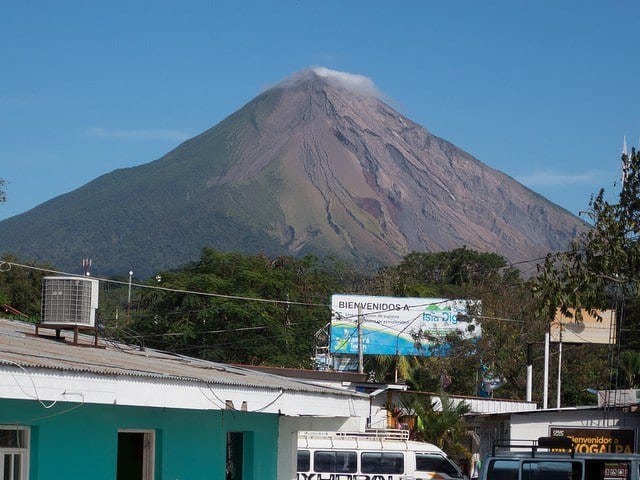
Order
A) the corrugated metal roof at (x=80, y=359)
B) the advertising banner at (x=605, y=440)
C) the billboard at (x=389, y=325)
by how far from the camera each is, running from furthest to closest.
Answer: the billboard at (x=389, y=325)
the advertising banner at (x=605, y=440)
the corrugated metal roof at (x=80, y=359)

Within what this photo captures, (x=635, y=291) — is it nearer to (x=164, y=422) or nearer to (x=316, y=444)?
(x=316, y=444)

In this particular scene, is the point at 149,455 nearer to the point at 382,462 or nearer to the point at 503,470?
the point at 503,470

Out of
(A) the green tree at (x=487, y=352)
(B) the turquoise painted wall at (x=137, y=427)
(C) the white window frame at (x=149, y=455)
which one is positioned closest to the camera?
(B) the turquoise painted wall at (x=137, y=427)

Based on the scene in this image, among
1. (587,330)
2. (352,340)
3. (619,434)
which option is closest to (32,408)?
(619,434)

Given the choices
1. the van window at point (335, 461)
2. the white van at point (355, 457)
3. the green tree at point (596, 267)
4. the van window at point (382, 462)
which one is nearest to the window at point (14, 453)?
the green tree at point (596, 267)

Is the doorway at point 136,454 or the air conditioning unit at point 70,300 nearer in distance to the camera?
the doorway at point 136,454

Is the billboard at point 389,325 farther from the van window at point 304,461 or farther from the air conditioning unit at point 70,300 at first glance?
the air conditioning unit at point 70,300

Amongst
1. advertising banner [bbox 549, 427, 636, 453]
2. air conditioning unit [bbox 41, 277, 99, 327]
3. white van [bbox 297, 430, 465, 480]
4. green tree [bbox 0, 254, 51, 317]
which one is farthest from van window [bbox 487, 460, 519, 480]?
green tree [bbox 0, 254, 51, 317]

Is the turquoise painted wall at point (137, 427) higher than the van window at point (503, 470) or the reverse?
higher

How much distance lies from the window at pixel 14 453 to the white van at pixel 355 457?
55.3 feet

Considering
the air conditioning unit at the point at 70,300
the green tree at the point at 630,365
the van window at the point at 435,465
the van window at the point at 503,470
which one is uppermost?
the air conditioning unit at the point at 70,300

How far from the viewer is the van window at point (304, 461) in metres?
28.5

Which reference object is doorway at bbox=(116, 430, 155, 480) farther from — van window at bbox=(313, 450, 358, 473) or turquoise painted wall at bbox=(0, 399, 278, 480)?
van window at bbox=(313, 450, 358, 473)

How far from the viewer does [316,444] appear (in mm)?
28672
